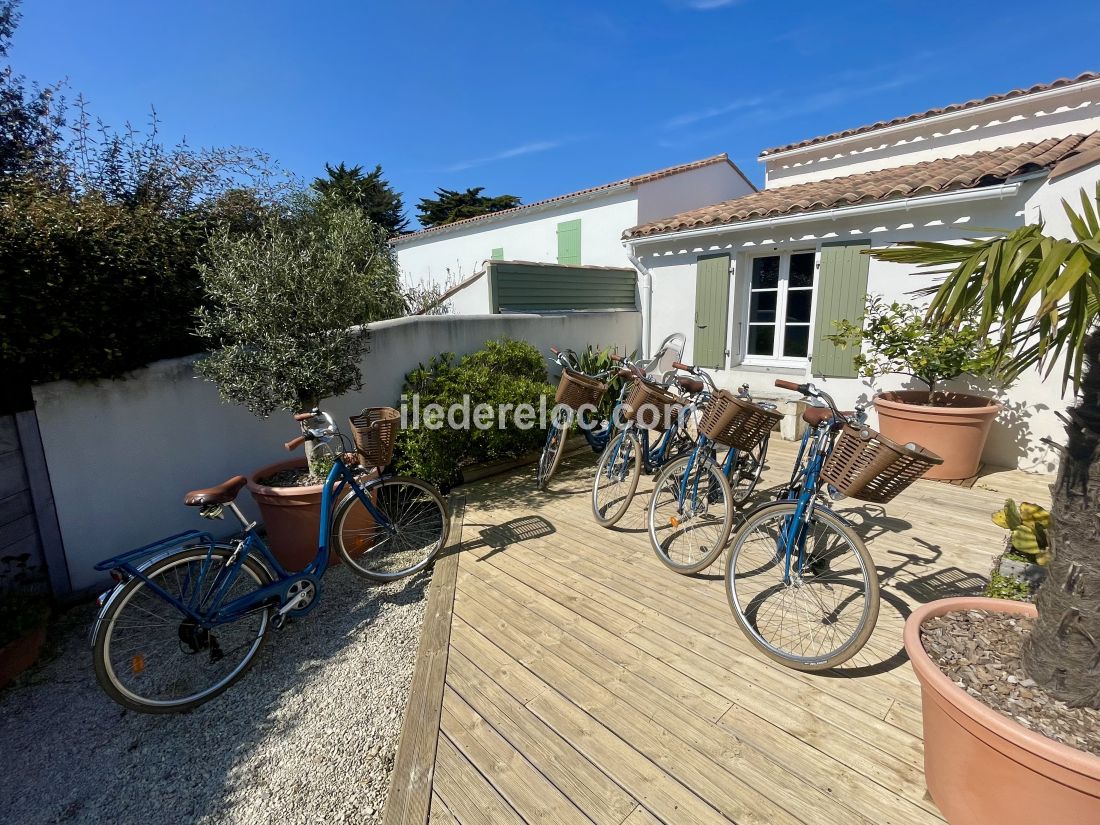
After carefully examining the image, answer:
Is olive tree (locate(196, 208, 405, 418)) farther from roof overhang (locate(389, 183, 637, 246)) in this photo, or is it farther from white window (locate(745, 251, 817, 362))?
roof overhang (locate(389, 183, 637, 246))

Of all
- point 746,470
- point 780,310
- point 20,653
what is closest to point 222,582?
point 20,653

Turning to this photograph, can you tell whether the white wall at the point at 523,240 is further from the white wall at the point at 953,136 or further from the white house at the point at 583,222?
the white wall at the point at 953,136

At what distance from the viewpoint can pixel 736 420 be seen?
8.26 ft

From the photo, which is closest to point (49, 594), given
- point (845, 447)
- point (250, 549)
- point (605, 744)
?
point (250, 549)

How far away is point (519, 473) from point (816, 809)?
11.6 ft

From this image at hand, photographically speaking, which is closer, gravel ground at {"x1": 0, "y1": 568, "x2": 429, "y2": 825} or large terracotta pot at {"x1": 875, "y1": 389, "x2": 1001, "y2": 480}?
gravel ground at {"x1": 0, "y1": 568, "x2": 429, "y2": 825}

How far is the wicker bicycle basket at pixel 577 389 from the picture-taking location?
148 inches

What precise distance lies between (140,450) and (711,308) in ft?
19.7

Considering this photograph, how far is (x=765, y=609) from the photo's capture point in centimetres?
249

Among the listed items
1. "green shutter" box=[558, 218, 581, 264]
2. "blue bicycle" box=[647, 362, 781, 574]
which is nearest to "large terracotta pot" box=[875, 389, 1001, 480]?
"blue bicycle" box=[647, 362, 781, 574]

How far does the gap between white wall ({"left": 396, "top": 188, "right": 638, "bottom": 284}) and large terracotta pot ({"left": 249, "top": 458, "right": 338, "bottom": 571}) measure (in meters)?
7.69

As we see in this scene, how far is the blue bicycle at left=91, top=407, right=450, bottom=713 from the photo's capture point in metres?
2.09

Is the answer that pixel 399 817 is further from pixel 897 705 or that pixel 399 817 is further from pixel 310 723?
A: pixel 897 705

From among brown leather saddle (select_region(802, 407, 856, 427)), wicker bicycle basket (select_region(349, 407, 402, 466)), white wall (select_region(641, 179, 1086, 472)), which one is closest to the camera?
brown leather saddle (select_region(802, 407, 856, 427))
